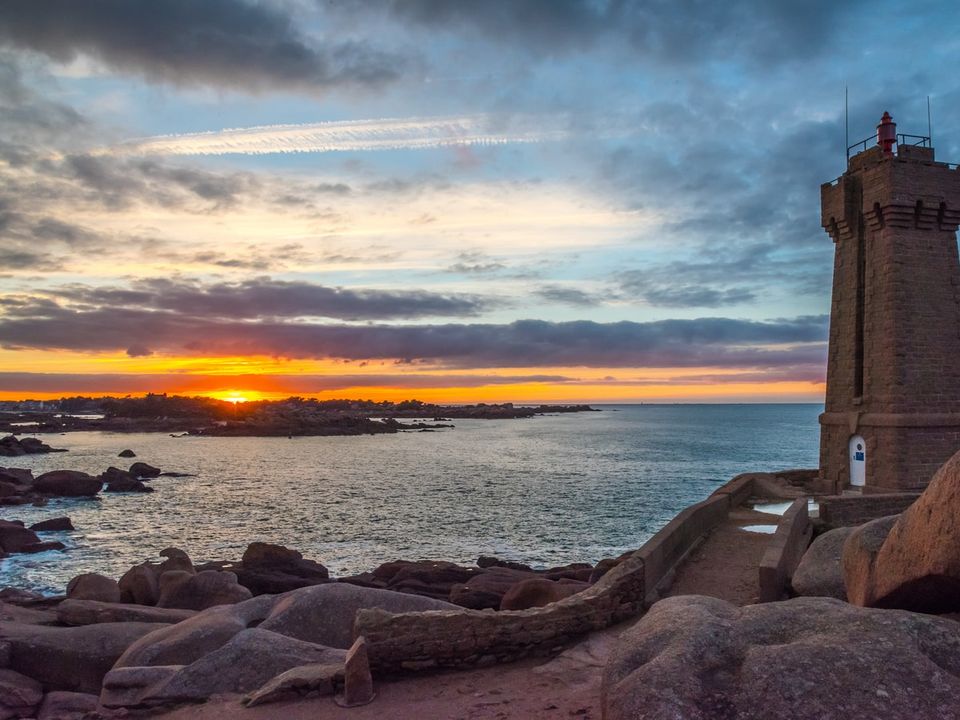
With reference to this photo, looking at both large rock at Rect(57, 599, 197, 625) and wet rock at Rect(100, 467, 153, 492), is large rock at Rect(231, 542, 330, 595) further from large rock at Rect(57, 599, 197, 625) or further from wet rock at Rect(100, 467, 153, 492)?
wet rock at Rect(100, 467, 153, 492)

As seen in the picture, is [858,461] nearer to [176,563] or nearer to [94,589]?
[176,563]

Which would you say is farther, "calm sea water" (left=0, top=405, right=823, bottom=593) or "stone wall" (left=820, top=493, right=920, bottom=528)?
"calm sea water" (left=0, top=405, right=823, bottom=593)

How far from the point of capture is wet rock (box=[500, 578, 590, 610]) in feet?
46.8

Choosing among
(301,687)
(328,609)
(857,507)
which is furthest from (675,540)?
(301,687)

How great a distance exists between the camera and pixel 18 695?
1005cm

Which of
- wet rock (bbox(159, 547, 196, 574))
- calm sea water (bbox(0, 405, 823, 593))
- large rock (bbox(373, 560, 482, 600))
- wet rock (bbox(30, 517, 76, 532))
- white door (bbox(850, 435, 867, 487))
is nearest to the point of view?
large rock (bbox(373, 560, 482, 600))

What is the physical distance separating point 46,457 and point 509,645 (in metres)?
84.2

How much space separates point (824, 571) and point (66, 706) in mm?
11412

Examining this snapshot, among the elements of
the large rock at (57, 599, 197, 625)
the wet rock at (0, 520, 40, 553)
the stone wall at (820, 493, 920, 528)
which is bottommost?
the wet rock at (0, 520, 40, 553)

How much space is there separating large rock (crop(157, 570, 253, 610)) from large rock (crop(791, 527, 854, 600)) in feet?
41.5

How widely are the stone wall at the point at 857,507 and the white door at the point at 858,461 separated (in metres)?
4.47

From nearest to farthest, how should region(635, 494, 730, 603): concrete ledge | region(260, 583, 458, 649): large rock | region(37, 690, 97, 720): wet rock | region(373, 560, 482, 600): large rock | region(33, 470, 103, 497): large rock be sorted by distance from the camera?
region(37, 690, 97, 720): wet rock, region(635, 494, 730, 603): concrete ledge, region(260, 583, 458, 649): large rock, region(373, 560, 482, 600): large rock, region(33, 470, 103, 497): large rock

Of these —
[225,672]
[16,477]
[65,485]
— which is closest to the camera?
[225,672]

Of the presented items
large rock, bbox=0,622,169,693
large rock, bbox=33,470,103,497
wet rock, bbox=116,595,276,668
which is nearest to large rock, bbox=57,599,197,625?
large rock, bbox=0,622,169,693
